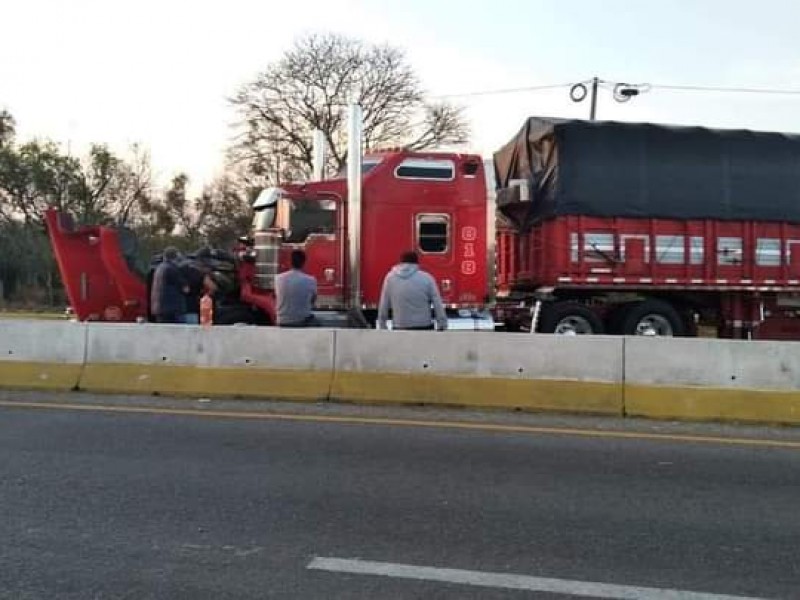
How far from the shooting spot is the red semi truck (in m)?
13.2

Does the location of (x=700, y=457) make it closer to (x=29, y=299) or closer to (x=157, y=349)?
(x=157, y=349)

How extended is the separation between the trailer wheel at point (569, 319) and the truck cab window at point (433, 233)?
200 centimetres

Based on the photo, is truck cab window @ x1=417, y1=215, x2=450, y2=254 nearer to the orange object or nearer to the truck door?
the truck door

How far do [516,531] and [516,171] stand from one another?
433 inches

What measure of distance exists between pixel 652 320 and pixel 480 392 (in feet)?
19.3

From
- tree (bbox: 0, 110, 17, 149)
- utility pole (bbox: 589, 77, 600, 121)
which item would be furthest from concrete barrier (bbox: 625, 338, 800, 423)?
tree (bbox: 0, 110, 17, 149)

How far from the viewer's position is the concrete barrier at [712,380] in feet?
28.1

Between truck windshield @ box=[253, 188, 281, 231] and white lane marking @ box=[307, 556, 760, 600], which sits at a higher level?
truck windshield @ box=[253, 188, 281, 231]

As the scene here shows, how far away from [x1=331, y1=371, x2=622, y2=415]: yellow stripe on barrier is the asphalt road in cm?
85

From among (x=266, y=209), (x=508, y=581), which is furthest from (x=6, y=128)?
(x=508, y=581)

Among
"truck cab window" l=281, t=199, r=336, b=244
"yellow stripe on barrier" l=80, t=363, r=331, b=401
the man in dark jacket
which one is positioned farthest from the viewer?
"truck cab window" l=281, t=199, r=336, b=244

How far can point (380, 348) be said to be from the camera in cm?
955

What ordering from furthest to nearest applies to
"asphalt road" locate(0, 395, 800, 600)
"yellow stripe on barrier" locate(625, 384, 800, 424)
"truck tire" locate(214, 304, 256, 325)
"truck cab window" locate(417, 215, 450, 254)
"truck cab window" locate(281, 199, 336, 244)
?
"truck tire" locate(214, 304, 256, 325) → "truck cab window" locate(417, 215, 450, 254) → "truck cab window" locate(281, 199, 336, 244) → "yellow stripe on barrier" locate(625, 384, 800, 424) → "asphalt road" locate(0, 395, 800, 600)

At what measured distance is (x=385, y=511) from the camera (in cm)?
538
